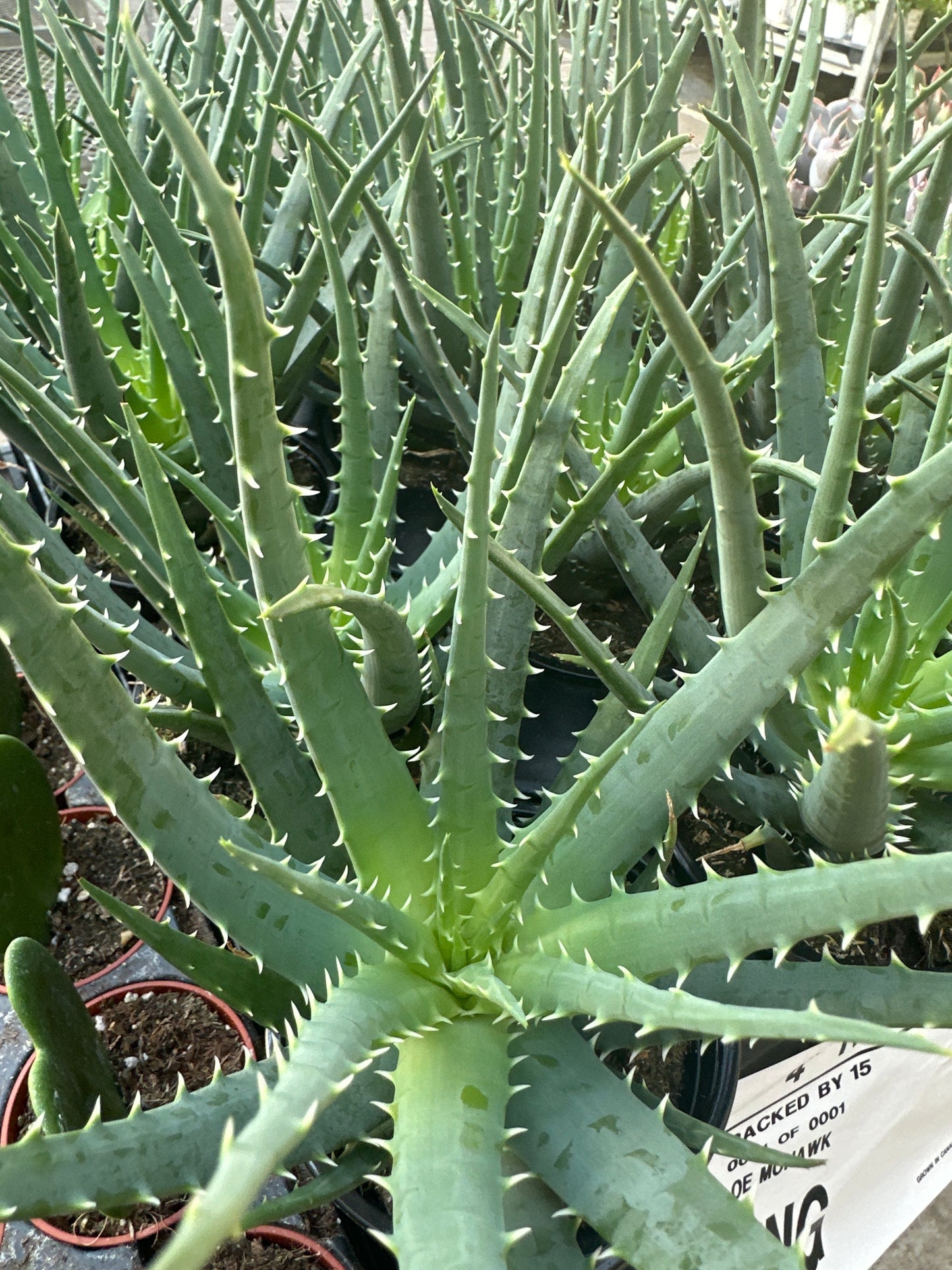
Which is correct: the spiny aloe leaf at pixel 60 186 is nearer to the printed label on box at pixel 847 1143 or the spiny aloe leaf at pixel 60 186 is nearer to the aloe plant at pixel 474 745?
the aloe plant at pixel 474 745

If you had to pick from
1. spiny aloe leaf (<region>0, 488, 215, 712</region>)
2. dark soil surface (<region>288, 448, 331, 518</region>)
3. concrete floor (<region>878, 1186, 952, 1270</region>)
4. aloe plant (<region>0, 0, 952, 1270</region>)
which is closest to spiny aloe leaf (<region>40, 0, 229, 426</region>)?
aloe plant (<region>0, 0, 952, 1270</region>)

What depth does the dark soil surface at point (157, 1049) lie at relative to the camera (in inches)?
20.2

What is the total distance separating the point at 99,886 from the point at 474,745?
38 cm

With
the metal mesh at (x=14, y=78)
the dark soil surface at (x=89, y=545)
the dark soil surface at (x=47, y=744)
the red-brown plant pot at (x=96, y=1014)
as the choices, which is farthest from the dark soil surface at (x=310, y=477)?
the metal mesh at (x=14, y=78)

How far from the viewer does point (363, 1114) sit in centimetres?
36

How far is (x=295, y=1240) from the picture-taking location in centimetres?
49

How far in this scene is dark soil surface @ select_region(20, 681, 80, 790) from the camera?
2.46ft

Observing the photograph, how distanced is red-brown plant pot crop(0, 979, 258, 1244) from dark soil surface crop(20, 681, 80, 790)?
0.68 ft

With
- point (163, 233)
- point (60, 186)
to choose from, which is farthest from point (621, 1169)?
point (60, 186)

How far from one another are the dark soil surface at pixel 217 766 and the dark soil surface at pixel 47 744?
14 cm

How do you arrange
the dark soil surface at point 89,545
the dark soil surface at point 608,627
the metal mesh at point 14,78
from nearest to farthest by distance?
the dark soil surface at point 608,627
the dark soil surface at point 89,545
the metal mesh at point 14,78

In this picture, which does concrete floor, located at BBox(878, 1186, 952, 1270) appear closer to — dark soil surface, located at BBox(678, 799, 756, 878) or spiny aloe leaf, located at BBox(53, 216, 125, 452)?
dark soil surface, located at BBox(678, 799, 756, 878)

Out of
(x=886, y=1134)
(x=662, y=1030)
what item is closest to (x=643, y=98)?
(x=662, y=1030)

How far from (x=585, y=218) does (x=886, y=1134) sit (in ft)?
2.10
